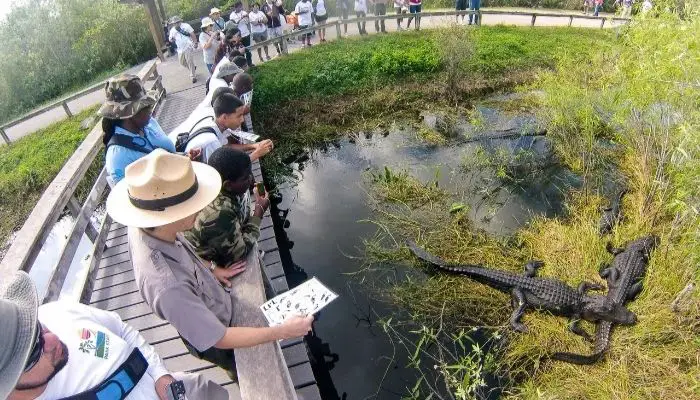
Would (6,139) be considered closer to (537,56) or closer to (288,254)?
(288,254)

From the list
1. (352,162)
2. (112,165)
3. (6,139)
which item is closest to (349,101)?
(352,162)

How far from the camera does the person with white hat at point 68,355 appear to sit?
54.7 inches

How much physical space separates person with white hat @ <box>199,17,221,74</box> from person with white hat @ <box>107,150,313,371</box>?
7376 millimetres

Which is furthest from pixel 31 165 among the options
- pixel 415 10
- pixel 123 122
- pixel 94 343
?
pixel 415 10

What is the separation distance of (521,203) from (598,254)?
1.64 m

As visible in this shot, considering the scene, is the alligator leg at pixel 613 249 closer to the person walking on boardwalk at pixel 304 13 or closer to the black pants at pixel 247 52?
the black pants at pixel 247 52

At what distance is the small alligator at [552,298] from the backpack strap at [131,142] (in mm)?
3833

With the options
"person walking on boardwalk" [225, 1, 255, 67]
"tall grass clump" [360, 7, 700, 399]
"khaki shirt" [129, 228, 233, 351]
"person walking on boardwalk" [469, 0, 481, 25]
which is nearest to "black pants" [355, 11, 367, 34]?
"person walking on boardwalk" [469, 0, 481, 25]

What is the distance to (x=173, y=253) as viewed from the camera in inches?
84.9

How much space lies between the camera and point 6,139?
10.9m

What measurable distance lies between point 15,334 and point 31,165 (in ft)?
33.8

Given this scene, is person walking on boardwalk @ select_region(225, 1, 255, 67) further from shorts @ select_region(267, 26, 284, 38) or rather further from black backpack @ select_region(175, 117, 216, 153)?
black backpack @ select_region(175, 117, 216, 153)

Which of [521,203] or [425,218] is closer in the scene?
[425,218]

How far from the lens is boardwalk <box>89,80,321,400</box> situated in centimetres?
316
